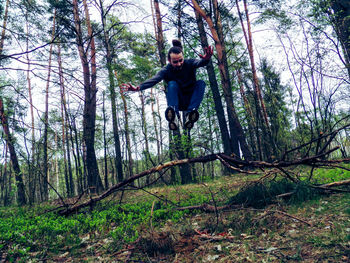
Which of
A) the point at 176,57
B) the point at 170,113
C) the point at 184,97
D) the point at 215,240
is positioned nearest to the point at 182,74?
the point at 176,57

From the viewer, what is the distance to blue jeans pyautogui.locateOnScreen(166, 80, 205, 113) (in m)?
4.13

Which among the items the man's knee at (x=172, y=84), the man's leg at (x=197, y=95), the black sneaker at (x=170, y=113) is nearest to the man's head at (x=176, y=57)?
the man's knee at (x=172, y=84)

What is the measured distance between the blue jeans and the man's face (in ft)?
1.03

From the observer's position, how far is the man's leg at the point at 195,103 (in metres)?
4.15

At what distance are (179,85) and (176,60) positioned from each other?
543 mm

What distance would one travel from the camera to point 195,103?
424 centimetres

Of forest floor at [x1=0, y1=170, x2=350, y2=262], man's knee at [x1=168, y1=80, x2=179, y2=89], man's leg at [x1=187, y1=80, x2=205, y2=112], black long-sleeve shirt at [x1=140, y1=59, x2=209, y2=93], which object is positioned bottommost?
forest floor at [x1=0, y1=170, x2=350, y2=262]

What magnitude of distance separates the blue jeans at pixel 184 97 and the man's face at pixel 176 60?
31cm

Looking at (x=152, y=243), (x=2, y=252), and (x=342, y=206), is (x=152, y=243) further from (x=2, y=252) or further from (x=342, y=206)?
(x=342, y=206)

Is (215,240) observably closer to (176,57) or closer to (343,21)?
(176,57)

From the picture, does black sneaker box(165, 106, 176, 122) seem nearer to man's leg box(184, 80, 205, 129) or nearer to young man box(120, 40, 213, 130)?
young man box(120, 40, 213, 130)

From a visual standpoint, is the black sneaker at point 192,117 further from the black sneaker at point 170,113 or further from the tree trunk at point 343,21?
the tree trunk at point 343,21

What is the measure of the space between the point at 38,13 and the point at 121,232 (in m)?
4.91

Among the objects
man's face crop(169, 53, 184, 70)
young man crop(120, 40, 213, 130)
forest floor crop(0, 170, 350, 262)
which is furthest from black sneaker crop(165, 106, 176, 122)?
forest floor crop(0, 170, 350, 262)
